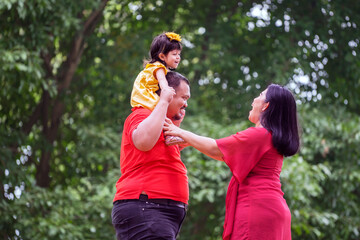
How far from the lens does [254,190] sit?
2604 mm

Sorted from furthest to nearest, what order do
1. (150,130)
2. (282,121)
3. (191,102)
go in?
1. (191,102)
2. (282,121)
3. (150,130)

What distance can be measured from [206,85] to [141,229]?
570 centimetres

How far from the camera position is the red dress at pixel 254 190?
8.45ft

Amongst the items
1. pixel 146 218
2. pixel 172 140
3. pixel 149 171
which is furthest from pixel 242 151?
pixel 146 218

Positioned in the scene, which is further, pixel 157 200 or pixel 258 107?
pixel 258 107

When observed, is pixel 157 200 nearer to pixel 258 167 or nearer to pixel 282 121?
pixel 258 167

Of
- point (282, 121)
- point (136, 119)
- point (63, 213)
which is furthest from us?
point (63, 213)

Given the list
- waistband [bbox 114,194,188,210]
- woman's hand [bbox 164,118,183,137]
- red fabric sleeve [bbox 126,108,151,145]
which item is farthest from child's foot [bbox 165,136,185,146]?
waistband [bbox 114,194,188,210]

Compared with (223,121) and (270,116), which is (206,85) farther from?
(270,116)

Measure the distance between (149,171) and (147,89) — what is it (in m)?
0.41

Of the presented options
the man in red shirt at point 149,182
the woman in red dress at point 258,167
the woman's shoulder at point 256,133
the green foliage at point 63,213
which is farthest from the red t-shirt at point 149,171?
the green foliage at point 63,213

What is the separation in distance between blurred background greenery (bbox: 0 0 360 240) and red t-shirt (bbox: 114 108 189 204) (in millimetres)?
3491

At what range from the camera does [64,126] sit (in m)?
7.38

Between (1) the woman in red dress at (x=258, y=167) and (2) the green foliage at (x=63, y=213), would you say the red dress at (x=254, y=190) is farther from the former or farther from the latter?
(2) the green foliage at (x=63, y=213)
